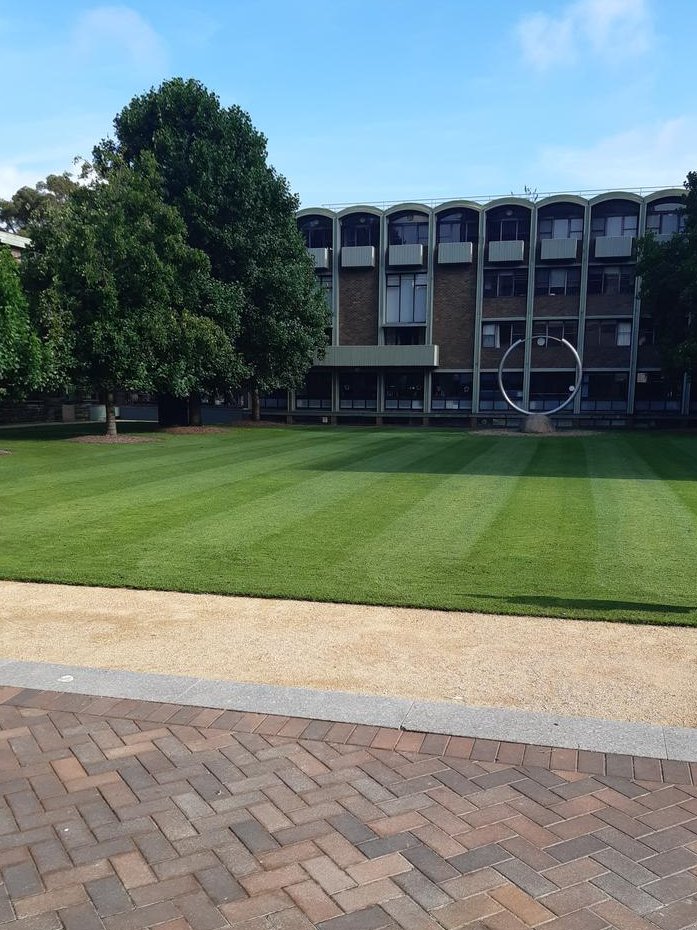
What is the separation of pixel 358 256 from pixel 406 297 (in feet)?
14.1

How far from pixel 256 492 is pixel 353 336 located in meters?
34.9

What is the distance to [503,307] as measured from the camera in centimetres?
4522

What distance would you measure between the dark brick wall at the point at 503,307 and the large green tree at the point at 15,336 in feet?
99.1

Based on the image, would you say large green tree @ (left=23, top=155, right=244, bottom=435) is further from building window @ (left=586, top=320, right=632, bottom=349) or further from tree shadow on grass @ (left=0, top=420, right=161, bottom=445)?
building window @ (left=586, top=320, right=632, bottom=349)

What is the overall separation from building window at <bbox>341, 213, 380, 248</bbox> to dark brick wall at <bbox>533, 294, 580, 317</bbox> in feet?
38.8

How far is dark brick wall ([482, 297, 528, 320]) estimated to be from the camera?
44.9 m

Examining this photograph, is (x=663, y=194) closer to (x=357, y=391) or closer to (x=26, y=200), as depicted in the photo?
(x=357, y=391)

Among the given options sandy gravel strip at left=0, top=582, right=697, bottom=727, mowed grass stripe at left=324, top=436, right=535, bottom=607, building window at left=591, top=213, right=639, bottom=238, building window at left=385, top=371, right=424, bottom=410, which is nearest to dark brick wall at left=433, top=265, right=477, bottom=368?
building window at left=385, top=371, right=424, bottom=410

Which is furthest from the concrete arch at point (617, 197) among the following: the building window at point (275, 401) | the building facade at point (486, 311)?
the building window at point (275, 401)

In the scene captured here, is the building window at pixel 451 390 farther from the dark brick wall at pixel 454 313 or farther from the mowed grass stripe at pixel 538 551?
the mowed grass stripe at pixel 538 551

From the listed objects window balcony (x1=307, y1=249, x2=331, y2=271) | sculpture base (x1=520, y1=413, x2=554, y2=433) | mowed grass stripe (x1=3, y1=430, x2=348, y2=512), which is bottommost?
mowed grass stripe (x1=3, y1=430, x2=348, y2=512)

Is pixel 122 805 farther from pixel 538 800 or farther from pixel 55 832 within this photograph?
pixel 538 800

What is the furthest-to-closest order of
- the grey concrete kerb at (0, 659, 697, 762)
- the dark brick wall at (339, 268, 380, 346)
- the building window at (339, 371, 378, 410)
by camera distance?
the building window at (339, 371, 378, 410) < the dark brick wall at (339, 268, 380, 346) < the grey concrete kerb at (0, 659, 697, 762)

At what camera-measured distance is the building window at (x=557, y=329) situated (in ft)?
146
